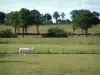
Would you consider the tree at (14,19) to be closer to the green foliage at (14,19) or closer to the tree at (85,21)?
the green foliage at (14,19)

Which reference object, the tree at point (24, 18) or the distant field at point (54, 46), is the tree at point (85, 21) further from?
the distant field at point (54, 46)

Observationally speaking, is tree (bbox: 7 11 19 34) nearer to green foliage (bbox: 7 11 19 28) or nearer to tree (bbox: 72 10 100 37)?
green foliage (bbox: 7 11 19 28)

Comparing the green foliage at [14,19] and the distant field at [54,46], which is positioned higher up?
the green foliage at [14,19]

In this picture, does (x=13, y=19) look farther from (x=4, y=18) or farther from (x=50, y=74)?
(x=50, y=74)

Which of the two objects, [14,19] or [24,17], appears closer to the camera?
[24,17]

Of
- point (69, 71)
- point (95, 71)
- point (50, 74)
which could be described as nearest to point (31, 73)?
point (50, 74)

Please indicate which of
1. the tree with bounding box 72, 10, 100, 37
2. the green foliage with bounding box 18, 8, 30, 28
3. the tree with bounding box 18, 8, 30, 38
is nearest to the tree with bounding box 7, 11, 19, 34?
the green foliage with bounding box 18, 8, 30, 28

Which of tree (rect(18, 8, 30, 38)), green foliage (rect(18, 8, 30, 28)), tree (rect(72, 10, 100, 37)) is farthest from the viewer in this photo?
tree (rect(72, 10, 100, 37))

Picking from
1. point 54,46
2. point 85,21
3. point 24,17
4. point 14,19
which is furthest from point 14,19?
point 54,46

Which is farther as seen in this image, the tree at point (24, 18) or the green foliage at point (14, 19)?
the green foliage at point (14, 19)

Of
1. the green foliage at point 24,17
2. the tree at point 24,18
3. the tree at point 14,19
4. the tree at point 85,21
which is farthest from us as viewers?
the tree at point 85,21

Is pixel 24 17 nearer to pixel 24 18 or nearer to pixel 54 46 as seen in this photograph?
pixel 24 18

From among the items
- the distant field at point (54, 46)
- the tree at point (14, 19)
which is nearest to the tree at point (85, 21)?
the tree at point (14, 19)

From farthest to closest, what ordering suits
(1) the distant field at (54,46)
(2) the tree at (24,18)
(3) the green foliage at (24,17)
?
1. (3) the green foliage at (24,17)
2. (2) the tree at (24,18)
3. (1) the distant field at (54,46)
